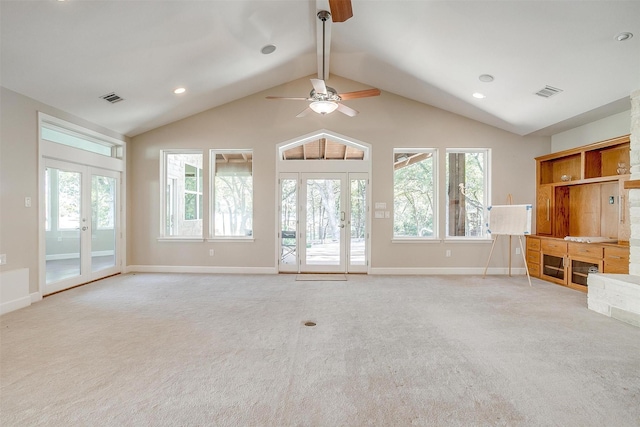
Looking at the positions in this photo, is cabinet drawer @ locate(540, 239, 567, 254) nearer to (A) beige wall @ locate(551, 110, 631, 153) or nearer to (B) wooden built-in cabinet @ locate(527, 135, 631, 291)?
(B) wooden built-in cabinet @ locate(527, 135, 631, 291)

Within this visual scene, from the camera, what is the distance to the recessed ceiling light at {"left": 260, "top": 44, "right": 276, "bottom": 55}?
457cm

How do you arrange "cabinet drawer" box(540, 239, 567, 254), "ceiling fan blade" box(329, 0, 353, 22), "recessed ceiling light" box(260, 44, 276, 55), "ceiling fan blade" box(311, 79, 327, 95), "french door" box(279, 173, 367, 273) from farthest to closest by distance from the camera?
"french door" box(279, 173, 367, 273)
"cabinet drawer" box(540, 239, 567, 254)
"recessed ceiling light" box(260, 44, 276, 55)
"ceiling fan blade" box(311, 79, 327, 95)
"ceiling fan blade" box(329, 0, 353, 22)

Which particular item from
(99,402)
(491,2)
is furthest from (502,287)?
(99,402)

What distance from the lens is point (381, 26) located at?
4086 mm

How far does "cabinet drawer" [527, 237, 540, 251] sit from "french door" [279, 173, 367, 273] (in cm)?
306

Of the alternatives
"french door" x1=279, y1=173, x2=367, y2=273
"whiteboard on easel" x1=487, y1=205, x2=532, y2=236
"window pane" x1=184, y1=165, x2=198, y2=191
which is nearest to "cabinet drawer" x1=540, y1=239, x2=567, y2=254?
"whiteboard on easel" x1=487, y1=205, x2=532, y2=236

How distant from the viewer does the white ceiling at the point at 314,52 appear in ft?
10.4

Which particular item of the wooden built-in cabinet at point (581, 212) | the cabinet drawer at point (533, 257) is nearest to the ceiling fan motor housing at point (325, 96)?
the wooden built-in cabinet at point (581, 212)

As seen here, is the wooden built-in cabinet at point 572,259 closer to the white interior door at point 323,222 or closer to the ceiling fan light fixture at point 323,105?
the white interior door at point 323,222

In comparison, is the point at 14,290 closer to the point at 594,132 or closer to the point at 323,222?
the point at 323,222

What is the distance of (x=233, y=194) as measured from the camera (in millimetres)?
6164

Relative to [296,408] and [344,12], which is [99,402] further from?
[344,12]

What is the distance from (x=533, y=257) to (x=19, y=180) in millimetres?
8014

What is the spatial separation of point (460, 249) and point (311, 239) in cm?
289
